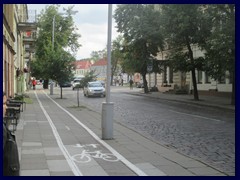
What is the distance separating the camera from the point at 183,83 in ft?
135

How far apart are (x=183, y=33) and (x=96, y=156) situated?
1875cm

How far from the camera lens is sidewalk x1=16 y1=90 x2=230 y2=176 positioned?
728 cm

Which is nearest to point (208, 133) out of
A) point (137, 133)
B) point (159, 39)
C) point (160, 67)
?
point (137, 133)

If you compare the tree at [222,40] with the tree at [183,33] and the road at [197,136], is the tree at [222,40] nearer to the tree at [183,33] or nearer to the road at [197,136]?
the tree at [183,33]

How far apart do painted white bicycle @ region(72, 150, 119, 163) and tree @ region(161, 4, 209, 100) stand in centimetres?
1495

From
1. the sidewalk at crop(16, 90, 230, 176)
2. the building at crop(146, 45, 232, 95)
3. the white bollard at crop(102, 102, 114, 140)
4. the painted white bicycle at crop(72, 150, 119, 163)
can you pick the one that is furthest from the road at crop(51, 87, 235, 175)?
the building at crop(146, 45, 232, 95)

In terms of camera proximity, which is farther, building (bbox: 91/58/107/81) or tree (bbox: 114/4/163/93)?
tree (bbox: 114/4/163/93)

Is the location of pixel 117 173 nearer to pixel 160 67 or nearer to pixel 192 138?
pixel 192 138

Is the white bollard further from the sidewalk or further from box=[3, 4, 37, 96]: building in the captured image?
box=[3, 4, 37, 96]: building

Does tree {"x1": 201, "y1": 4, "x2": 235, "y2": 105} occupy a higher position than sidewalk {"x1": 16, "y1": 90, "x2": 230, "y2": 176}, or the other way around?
tree {"x1": 201, "y1": 4, "x2": 235, "y2": 105}

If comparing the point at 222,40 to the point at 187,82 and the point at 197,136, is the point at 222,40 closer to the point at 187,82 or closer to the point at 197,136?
the point at 197,136

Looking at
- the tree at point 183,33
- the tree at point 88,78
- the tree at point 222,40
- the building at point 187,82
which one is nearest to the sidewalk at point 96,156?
the tree at point 222,40

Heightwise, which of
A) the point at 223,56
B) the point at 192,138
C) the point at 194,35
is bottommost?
the point at 192,138
